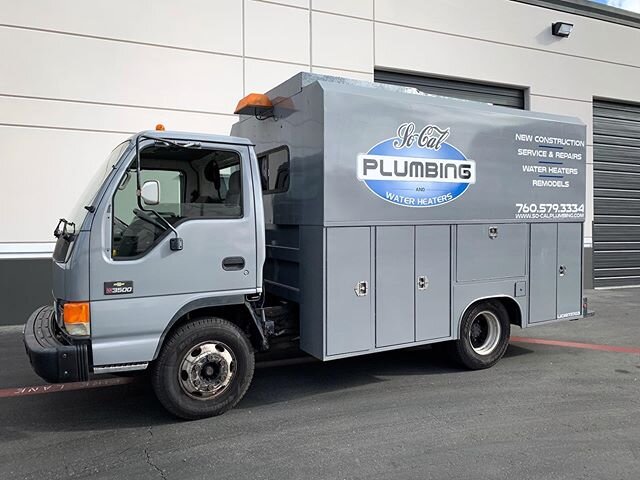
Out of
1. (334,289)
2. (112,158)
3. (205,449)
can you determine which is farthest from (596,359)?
(112,158)

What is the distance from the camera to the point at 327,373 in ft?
19.9

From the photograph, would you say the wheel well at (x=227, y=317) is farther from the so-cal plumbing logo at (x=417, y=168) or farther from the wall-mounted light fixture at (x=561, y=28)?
the wall-mounted light fixture at (x=561, y=28)

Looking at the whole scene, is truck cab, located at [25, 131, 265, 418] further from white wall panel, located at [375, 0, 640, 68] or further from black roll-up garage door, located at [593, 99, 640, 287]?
black roll-up garage door, located at [593, 99, 640, 287]

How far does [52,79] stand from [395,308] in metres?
7.36

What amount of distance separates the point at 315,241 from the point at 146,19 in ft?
22.3

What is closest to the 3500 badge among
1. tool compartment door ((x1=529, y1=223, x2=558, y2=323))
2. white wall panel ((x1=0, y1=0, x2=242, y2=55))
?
tool compartment door ((x1=529, y1=223, x2=558, y2=323))

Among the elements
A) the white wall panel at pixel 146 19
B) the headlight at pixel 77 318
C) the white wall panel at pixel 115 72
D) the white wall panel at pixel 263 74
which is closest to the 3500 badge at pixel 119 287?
the headlight at pixel 77 318

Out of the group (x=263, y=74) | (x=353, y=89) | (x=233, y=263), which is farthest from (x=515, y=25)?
(x=233, y=263)

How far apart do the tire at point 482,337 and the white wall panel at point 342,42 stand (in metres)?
6.84

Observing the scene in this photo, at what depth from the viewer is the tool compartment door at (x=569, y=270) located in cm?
655

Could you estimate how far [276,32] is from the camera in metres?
10.4

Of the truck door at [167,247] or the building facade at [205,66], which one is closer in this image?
the truck door at [167,247]

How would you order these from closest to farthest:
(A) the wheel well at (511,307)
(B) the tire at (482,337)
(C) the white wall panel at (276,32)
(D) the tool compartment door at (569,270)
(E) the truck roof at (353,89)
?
(E) the truck roof at (353,89) < (B) the tire at (482,337) < (A) the wheel well at (511,307) < (D) the tool compartment door at (569,270) < (C) the white wall panel at (276,32)

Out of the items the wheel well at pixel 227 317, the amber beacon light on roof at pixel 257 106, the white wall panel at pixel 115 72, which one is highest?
the white wall panel at pixel 115 72
